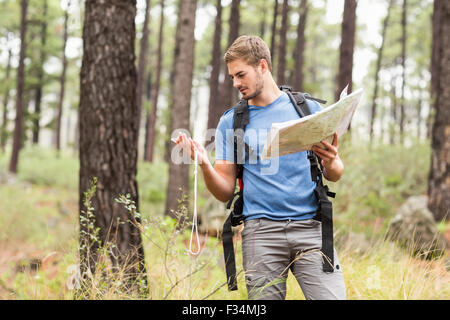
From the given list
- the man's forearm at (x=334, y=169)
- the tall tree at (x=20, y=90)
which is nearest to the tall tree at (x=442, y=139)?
the man's forearm at (x=334, y=169)

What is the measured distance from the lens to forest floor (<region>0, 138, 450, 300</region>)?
3582mm

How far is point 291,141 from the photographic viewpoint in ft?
7.32

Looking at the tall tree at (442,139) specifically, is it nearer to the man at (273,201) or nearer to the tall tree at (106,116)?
the tall tree at (106,116)

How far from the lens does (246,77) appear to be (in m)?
2.49

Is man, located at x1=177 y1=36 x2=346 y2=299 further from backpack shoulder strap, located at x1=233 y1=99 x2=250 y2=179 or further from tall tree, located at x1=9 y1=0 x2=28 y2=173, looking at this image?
tall tree, located at x1=9 y1=0 x2=28 y2=173

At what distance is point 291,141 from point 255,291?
0.92 m

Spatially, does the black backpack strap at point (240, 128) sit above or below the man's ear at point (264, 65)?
below

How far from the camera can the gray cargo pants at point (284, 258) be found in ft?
8.09

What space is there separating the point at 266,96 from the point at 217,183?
599 mm

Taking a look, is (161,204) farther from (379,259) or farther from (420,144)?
(379,259)

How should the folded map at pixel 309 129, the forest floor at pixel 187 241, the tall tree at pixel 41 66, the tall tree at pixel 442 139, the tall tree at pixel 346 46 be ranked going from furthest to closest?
1. the tall tree at pixel 41 66
2. the tall tree at pixel 346 46
3. the tall tree at pixel 442 139
4. the forest floor at pixel 187 241
5. the folded map at pixel 309 129

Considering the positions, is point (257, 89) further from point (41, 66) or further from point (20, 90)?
point (41, 66)

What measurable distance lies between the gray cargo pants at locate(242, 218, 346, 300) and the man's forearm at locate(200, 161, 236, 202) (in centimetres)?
24

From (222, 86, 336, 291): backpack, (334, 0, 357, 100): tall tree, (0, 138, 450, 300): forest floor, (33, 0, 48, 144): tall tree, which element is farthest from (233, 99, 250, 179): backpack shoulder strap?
(33, 0, 48, 144): tall tree
